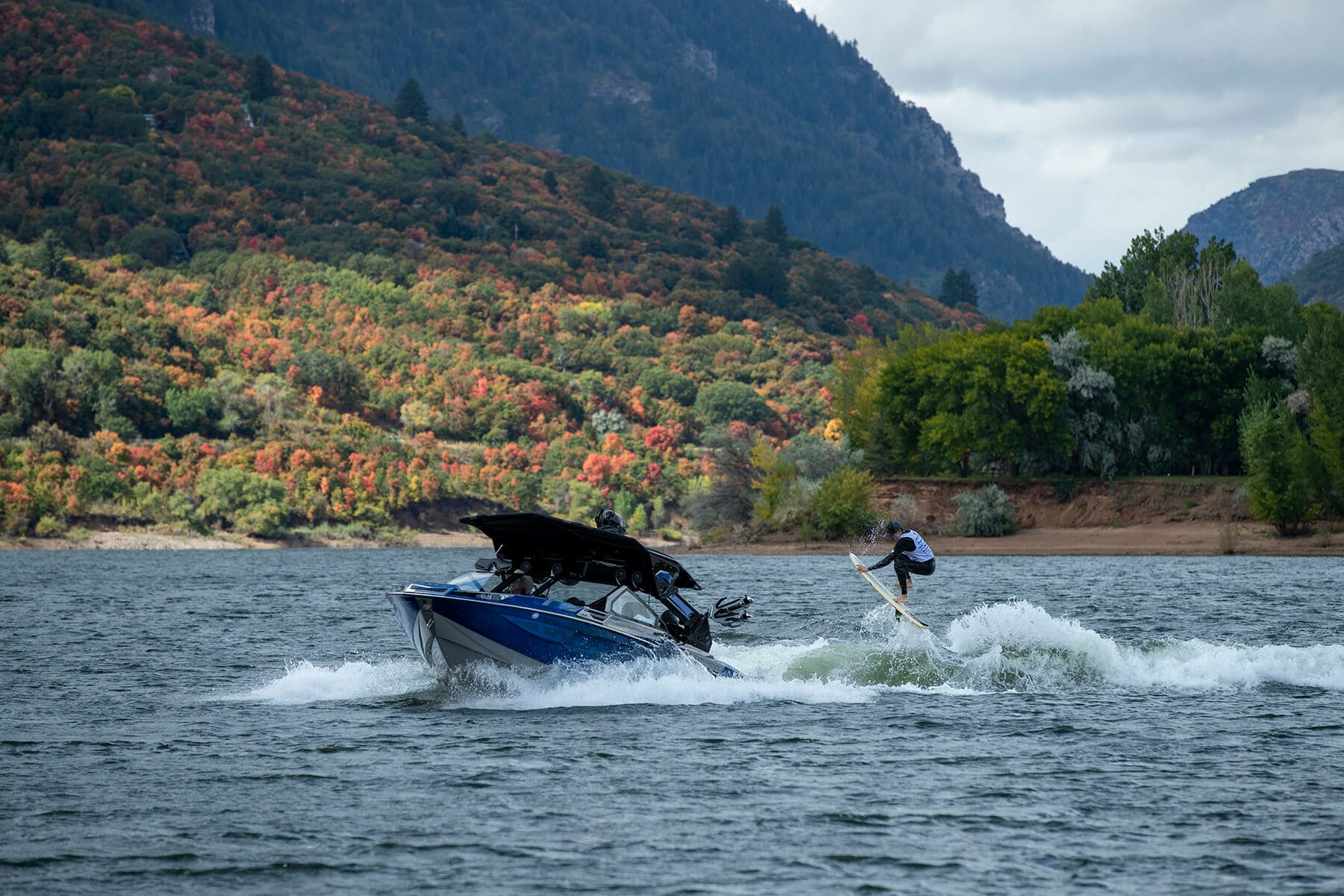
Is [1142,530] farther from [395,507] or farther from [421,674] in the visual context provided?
[395,507]

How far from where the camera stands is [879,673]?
27438 millimetres

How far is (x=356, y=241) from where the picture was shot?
19588cm

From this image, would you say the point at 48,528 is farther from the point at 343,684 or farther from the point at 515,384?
the point at 343,684

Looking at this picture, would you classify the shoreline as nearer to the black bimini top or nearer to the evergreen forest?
the evergreen forest

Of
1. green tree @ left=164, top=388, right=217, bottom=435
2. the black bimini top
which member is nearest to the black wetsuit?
the black bimini top

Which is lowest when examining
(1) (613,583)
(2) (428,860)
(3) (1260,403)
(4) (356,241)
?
(2) (428,860)

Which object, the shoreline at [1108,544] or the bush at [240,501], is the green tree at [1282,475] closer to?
the shoreline at [1108,544]

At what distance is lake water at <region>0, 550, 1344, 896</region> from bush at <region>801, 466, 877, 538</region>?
54.7 m

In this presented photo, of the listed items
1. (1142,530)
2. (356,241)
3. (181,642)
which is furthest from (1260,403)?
(356,241)

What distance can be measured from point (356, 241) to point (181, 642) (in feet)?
547

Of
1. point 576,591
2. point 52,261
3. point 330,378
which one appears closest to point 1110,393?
point 576,591

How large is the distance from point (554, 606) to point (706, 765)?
4381mm

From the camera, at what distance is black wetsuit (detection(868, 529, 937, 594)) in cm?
2881

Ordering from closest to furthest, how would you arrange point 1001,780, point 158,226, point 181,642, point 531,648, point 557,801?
point 557,801, point 1001,780, point 531,648, point 181,642, point 158,226
